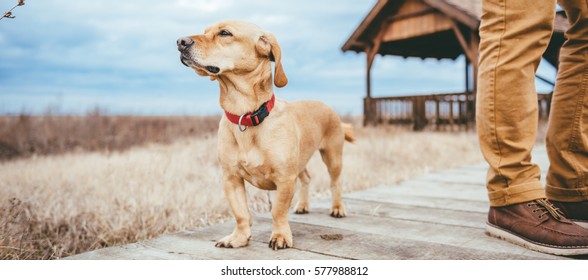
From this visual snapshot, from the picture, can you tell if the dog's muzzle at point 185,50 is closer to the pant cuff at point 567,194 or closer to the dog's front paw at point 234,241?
the dog's front paw at point 234,241

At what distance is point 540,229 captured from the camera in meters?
2.09

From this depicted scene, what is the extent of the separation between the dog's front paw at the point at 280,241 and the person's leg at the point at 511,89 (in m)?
0.97

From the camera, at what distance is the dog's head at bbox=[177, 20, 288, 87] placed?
1.99 m

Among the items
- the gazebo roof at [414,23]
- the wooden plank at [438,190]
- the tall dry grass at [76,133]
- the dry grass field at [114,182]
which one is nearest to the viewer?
the dry grass field at [114,182]

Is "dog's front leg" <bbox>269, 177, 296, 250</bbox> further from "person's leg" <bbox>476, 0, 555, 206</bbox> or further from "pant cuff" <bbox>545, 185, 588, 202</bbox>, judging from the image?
"pant cuff" <bbox>545, 185, 588, 202</bbox>

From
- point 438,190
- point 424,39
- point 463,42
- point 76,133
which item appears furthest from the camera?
point 424,39

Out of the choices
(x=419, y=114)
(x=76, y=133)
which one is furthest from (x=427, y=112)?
(x=76, y=133)

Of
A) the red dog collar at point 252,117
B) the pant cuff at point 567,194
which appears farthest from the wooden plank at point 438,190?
the red dog collar at point 252,117

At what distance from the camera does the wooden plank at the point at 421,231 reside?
6.95 feet

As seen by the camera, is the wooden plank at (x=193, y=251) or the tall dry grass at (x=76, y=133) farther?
the tall dry grass at (x=76, y=133)

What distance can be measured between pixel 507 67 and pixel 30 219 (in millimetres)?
2945

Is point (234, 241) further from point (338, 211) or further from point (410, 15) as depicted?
point (410, 15)

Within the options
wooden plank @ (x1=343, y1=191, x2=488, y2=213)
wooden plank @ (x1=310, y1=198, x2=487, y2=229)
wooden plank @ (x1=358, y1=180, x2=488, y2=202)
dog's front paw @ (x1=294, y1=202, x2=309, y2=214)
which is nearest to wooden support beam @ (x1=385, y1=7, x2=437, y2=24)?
wooden plank @ (x1=358, y1=180, x2=488, y2=202)

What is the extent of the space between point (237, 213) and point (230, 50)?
712 millimetres
